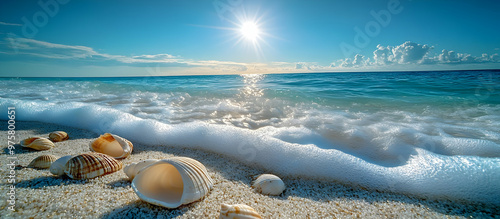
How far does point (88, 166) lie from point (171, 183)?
853 millimetres

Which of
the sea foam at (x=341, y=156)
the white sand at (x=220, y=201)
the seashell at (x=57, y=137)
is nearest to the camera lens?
the white sand at (x=220, y=201)

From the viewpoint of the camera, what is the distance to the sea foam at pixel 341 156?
2.19 metres

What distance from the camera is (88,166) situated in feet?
6.25

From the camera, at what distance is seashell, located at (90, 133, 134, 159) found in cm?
264

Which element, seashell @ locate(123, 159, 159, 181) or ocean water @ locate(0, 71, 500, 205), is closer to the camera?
seashell @ locate(123, 159, 159, 181)

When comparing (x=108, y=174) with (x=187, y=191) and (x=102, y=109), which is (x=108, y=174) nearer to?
(x=187, y=191)

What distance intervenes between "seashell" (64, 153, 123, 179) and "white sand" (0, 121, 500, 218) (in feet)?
0.19

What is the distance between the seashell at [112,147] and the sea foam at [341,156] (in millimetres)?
641

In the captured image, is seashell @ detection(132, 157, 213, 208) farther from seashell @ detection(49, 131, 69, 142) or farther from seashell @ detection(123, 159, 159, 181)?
seashell @ detection(49, 131, 69, 142)

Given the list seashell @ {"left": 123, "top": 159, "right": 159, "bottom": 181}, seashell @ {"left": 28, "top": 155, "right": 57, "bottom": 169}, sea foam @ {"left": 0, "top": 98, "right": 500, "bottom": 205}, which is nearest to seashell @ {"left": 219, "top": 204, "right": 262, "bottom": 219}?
seashell @ {"left": 123, "top": 159, "right": 159, "bottom": 181}

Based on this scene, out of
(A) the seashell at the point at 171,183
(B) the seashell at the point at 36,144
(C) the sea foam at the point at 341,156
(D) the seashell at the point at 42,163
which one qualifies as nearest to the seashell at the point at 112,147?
(D) the seashell at the point at 42,163

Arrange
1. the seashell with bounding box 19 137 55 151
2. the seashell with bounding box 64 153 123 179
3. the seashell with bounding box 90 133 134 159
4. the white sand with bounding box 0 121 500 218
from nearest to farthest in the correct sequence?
the white sand with bounding box 0 121 500 218, the seashell with bounding box 64 153 123 179, the seashell with bounding box 90 133 134 159, the seashell with bounding box 19 137 55 151

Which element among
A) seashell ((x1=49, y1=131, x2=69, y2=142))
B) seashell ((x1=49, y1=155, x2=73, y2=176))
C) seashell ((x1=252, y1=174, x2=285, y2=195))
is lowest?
seashell ((x1=49, y1=131, x2=69, y2=142))

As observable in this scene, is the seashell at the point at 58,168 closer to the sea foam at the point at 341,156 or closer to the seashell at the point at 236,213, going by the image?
the sea foam at the point at 341,156
